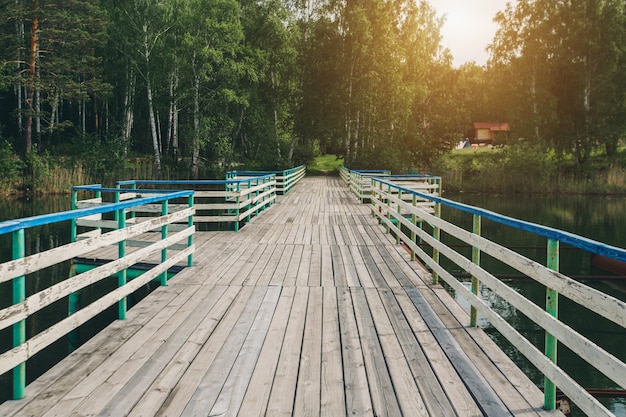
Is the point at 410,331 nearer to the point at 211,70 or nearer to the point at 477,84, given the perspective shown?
the point at 211,70

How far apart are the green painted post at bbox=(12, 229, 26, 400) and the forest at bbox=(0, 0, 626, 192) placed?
26331 mm

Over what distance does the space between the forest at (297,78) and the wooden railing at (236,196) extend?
293 inches

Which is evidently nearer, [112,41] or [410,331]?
[410,331]

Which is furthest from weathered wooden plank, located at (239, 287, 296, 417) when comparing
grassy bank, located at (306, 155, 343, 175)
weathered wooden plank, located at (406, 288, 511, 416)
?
grassy bank, located at (306, 155, 343, 175)

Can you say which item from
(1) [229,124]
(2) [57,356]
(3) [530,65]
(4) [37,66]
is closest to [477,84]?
(3) [530,65]

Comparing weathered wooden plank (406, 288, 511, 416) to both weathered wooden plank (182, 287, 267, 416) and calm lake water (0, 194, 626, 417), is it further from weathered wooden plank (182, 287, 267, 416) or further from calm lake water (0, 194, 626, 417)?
calm lake water (0, 194, 626, 417)

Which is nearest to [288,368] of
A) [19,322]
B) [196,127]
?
[19,322]

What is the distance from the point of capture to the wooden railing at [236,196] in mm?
10398

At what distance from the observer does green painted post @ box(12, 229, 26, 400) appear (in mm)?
3129

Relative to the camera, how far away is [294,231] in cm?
1151

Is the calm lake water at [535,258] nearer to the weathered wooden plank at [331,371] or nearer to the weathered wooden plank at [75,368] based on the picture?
the weathered wooden plank at [75,368]

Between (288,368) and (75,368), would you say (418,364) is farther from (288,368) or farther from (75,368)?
(75,368)

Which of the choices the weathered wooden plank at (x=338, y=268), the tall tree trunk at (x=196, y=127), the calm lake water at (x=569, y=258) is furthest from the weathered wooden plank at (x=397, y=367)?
the tall tree trunk at (x=196, y=127)

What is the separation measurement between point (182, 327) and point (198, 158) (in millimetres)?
30089
